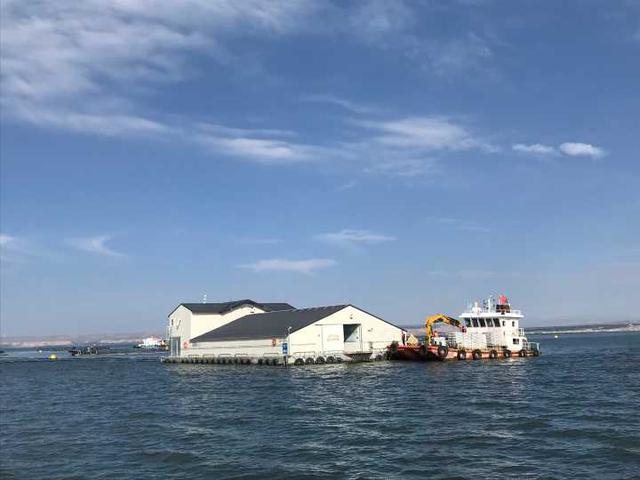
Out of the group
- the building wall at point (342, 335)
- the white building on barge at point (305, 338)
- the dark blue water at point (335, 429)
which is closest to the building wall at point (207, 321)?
the white building on barge at point (305, 338)

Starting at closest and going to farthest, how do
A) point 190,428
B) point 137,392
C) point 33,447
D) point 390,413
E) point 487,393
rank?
1. point 33,447
2. point 190,428
3. point 390,413
4. point 487,393
5. point 137,392

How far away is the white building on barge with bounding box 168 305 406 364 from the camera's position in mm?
78188

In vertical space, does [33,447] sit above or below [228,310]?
below

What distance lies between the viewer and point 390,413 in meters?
35.8

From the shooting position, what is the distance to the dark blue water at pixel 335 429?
2266 cm

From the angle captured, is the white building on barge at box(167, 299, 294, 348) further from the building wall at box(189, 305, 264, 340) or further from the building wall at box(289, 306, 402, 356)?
the building wall at box(289, 306, 402, 356)

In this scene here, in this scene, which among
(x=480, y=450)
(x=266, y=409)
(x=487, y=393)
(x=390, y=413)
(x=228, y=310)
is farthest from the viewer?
(x=228, y=310)

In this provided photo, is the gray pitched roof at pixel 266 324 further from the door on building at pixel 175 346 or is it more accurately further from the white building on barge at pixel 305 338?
the door on building at pixel 175 346

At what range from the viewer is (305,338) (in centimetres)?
7838

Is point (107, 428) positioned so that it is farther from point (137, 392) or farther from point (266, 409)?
point (137, 392)

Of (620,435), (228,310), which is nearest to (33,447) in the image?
(620,435)

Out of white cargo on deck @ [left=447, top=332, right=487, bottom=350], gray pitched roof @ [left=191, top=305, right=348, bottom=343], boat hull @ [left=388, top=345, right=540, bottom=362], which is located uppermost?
gray pitched roof @ [left=191, top=305, right=348, bottom=343]

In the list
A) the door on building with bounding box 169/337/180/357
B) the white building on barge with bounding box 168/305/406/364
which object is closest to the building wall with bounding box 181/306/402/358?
the white building on barge with bounding box 168/305/406/364

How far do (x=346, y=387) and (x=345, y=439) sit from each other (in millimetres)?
22248
